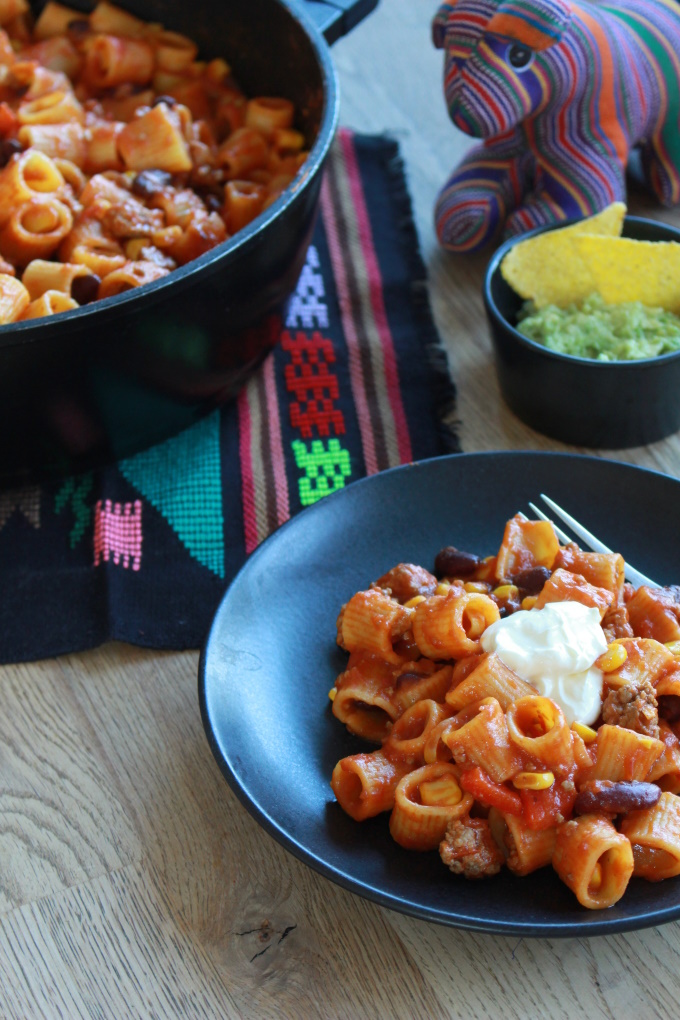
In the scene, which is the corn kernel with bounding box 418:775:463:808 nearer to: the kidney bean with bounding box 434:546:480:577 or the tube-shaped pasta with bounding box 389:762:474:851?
the tube-shaped pasta with bounding box 389:762:474:851

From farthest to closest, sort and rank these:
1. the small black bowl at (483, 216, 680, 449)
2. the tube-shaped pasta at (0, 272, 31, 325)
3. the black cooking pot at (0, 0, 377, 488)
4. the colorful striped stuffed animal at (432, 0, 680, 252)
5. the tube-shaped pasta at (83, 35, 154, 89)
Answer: the tube-shaped pasta at (83, 35, 154, 89)
the colorful striped stuffed animal at (432, 0, 680, 252)
the small black bowl at (483, 216, 680, 449)
the tube-shaped pasta at (0, 272, 31, 325)
the black cooking pot at (0, 0, 377, 488)

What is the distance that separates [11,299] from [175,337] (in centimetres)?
23

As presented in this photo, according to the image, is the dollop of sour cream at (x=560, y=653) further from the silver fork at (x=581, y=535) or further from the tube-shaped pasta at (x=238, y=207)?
the tube-shaped pasta at (x=238, y=207)

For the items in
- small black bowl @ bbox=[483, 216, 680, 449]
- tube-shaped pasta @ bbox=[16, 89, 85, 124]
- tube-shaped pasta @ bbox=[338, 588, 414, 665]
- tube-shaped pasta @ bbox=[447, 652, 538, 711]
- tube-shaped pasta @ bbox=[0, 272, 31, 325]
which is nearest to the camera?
tube-shaped pasta @ bbox=[447, 652, 538, 711]

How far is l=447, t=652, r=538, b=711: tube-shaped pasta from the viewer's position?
105cm

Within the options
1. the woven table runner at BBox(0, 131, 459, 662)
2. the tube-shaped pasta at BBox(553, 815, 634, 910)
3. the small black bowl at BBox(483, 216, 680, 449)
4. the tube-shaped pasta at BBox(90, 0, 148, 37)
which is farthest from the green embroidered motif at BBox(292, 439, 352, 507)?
the tube-shaped pasta at BBox(90, 0, 148, 37)

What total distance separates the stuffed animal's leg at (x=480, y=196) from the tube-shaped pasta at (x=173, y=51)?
53cm

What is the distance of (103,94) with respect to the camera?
1855 millimetres

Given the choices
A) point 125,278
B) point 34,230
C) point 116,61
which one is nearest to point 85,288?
point 125,278

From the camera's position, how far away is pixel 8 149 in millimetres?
1622

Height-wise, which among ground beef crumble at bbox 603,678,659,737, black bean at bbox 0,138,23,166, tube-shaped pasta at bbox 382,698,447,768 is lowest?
tube-shaped pasta at bbox 382,698,447,768

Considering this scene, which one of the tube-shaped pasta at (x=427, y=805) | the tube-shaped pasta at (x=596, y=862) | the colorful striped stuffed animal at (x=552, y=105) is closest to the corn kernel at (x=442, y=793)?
the tube-shaped pasta at (x=427, y=805)

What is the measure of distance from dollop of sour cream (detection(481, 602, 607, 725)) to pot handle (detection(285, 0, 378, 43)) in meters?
1.08

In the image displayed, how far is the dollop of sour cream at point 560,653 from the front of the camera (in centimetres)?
106
